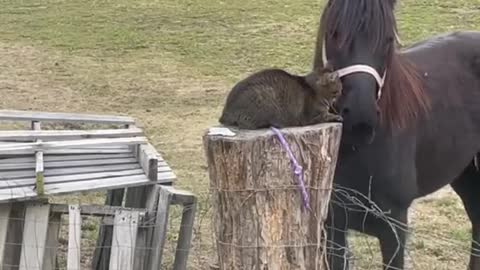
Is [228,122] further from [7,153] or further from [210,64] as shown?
[210,64]

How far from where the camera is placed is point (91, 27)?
14.6 metres

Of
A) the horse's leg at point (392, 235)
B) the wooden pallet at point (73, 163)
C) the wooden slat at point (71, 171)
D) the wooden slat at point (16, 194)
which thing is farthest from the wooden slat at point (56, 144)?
the horse's leg at point (392, 235)

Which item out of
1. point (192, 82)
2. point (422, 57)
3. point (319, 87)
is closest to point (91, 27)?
point (192, 82)

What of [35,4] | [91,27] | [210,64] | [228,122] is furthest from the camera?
[35,4]

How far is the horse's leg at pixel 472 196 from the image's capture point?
206 inches

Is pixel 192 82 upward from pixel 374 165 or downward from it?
downward

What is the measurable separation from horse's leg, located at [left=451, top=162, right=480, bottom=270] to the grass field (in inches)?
15.7

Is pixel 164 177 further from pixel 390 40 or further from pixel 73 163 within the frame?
pixel 390 40

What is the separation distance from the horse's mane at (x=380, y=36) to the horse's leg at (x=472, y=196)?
1290mm

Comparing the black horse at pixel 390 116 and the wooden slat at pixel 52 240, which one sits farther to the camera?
the wooden slat at pixel 52 240

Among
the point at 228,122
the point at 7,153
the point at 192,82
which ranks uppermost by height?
the point at 228,122

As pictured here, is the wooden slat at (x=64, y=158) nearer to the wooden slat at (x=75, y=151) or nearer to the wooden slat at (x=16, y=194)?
the wooden slat at (x=75, y=151)

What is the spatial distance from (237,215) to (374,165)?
1.36 meters

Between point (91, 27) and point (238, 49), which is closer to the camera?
point (238, 49)
